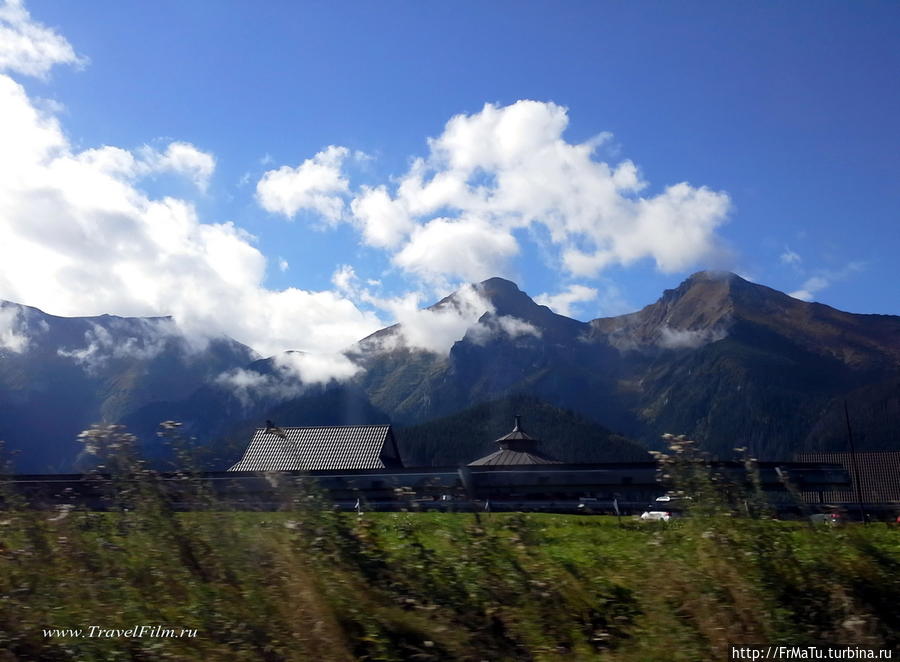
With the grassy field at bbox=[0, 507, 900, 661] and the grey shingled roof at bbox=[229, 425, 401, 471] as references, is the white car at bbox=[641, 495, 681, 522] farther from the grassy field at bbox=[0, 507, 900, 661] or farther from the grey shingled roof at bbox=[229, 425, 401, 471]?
the grey shingled roof at bbox=[229, 425, 401, 471]

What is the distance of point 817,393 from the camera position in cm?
18675

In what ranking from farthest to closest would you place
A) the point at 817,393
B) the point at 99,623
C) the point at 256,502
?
1. the point at 817,393
2. the point at 256,502
3. the point at 99,623

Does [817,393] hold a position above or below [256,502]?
above

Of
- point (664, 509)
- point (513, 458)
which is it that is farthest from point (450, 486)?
point (513, 458)

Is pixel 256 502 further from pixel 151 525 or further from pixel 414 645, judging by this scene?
pixel 414 645

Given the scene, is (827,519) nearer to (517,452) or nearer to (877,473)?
(517,452)

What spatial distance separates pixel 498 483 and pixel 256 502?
39.0 ft

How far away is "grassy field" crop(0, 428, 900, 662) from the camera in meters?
7.16

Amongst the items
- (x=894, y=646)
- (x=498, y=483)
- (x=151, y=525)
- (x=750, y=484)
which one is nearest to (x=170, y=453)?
(x=151, y=525)

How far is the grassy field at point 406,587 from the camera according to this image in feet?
23.5

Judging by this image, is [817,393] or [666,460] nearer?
[666,460]

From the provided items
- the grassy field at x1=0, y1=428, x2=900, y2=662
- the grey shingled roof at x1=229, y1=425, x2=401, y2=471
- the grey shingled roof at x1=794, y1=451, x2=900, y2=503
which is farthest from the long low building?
the grey shingled roof at x1=794, y1=451, x2=900, y2=503

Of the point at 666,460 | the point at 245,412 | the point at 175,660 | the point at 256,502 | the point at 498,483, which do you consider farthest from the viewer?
the point at 245,412

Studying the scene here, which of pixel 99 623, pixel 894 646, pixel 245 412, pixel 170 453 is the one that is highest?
pixel 245 412
